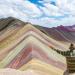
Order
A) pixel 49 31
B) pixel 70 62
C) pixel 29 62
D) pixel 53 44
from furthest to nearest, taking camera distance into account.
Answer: pixel 49 31
pixel 53 44
pixel 29 62
pixel 70 62

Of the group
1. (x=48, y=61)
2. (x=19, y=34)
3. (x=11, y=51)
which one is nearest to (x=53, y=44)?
(x=19, y=34)

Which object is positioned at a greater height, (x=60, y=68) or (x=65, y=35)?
(x=60, y=68)

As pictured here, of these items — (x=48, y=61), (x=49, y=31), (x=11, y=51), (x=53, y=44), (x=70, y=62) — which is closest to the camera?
(x=70, y=62)

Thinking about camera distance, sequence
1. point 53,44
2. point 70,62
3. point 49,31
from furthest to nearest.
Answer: point 49,31, point 53,44, point 70,62

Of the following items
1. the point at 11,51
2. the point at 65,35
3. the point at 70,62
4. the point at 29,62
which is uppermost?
the point at 70,62

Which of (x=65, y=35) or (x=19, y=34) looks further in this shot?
(x=65, y=35)

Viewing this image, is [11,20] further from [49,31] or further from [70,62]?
[70,62]

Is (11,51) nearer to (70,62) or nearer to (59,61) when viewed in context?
(59,61)

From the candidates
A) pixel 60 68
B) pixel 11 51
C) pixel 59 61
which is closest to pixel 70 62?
pixel 60 68

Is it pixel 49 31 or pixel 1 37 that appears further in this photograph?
pixel 49 31
